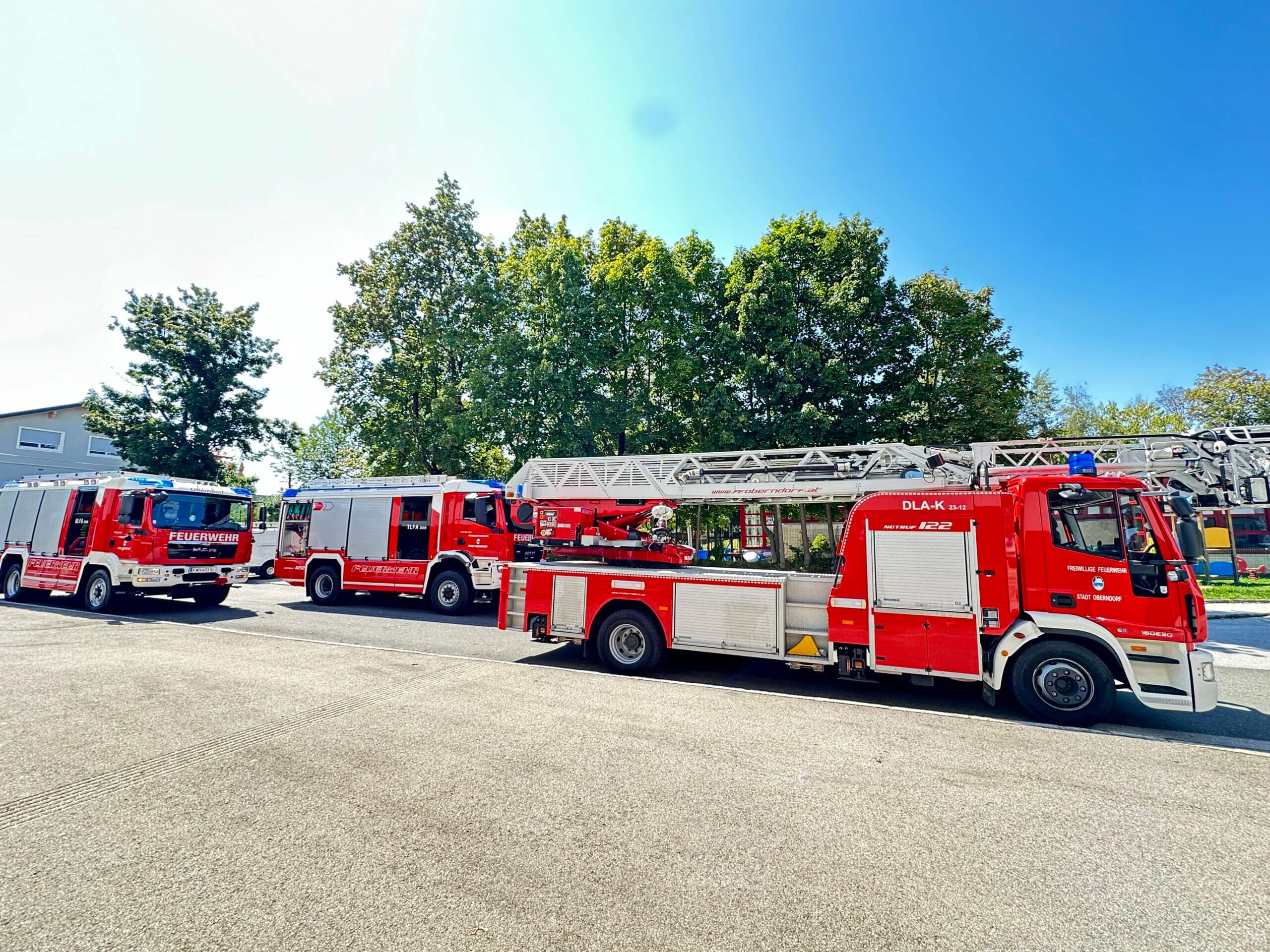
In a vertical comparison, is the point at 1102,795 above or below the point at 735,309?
below

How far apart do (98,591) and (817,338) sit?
826 inches

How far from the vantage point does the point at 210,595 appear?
1470cm

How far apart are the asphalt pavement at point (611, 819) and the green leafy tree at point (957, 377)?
1256 centimetres

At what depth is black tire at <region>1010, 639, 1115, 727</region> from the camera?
587cm

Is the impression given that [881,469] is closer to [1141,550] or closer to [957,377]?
[1141,550]

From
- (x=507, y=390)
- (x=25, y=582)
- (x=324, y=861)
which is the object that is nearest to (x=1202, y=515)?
(x=324, y=861)

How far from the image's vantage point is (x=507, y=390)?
1958cm

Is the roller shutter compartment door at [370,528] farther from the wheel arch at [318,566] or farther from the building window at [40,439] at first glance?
the building window at [40,439]

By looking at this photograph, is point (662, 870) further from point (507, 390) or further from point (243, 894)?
point (507, 390)

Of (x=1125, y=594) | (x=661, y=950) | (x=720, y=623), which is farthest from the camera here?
(x=720, y=623)

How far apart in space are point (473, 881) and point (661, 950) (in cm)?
109

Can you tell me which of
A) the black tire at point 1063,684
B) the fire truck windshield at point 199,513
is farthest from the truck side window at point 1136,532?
the fire truck windshield at point 199,513

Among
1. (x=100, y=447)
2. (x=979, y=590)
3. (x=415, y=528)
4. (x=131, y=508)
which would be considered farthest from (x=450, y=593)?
(x=100, y=447)

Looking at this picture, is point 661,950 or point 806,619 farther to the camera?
point 806,619
